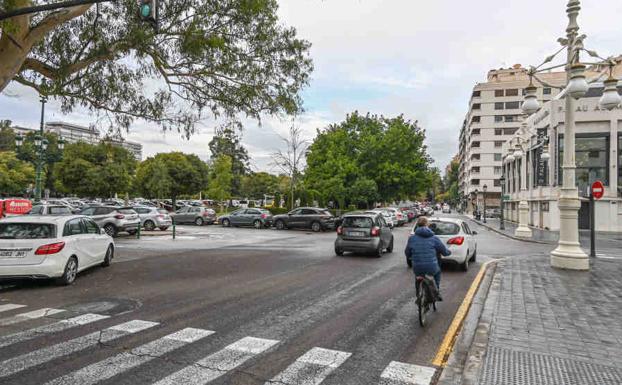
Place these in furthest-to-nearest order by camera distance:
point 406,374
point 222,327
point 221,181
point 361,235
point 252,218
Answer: point 221,181
point 252,218
point 361,235
point 222,327
point 406,374

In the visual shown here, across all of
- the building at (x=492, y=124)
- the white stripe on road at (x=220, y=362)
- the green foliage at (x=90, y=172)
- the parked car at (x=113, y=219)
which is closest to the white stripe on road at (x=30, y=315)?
the white stripe on road at (x=220, y=362)

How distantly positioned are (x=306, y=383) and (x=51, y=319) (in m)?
4.65

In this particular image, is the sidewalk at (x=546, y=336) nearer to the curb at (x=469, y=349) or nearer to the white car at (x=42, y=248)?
the curb at (x=469, y=349)

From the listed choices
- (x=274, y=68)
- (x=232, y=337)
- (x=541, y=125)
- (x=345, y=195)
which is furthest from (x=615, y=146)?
(x=232, y=337)

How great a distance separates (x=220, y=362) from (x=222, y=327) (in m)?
1.37

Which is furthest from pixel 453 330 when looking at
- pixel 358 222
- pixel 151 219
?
pixel 151 219

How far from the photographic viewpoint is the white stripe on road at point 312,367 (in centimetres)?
411

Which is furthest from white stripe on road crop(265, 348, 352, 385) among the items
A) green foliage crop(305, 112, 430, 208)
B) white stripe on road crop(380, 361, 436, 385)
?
green foliage crop(305, 112, 430, 208)

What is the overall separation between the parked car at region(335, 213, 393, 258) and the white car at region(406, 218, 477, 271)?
2.30 m

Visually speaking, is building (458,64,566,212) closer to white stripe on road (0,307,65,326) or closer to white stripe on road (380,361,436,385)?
white stripe on road (380,361,436,385)

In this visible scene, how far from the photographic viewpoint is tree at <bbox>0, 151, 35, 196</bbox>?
59128 mm

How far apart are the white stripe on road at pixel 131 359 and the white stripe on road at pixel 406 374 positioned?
2.60 metres

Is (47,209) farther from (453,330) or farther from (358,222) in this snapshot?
(453,330)

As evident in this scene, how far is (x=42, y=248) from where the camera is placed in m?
8.52
